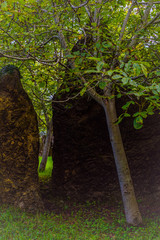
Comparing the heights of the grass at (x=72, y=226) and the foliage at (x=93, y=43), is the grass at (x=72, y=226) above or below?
below

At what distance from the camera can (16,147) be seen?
226 inches

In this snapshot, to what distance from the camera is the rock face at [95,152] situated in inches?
276

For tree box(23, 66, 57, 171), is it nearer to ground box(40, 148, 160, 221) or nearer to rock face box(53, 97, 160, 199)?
rock face box(53, 97, 160, 199)

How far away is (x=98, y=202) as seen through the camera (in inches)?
256

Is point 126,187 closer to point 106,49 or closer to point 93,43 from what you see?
point 106,49

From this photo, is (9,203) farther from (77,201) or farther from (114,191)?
(114,191)

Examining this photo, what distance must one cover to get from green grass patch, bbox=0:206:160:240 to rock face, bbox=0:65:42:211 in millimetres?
420

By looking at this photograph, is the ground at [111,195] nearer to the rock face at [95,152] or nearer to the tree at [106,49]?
the rock face at [95,152]

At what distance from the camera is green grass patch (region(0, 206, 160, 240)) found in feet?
14.6

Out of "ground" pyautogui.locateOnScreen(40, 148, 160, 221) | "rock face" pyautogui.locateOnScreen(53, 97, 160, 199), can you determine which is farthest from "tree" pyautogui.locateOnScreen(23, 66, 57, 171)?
"ground" pyautogui.locateOnScreen(40, 148, 160, 221)

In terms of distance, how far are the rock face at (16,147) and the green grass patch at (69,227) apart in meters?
0.42

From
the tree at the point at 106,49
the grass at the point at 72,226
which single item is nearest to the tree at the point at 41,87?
the tree at the point at 106,49

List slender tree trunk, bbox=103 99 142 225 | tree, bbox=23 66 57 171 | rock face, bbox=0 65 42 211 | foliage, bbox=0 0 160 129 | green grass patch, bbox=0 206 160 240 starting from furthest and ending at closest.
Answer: rock face, bbox=0 65 42 211, tree, bbox=23 66 57 171, slender tree trunk, bbox=103 99 142 225, green grass patch, bbox=0 206 160 240, foliage, bbox=0 0 160 129

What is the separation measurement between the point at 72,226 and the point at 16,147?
2.53m
